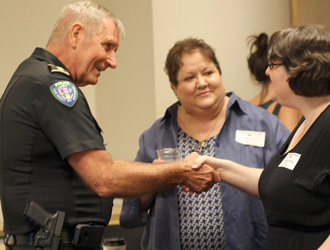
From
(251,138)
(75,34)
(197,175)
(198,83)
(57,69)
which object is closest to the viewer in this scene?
(57,69)

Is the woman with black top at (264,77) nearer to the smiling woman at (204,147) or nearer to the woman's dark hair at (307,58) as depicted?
the smiling woman at (204,147)

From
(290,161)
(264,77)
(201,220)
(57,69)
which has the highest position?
(57,69)

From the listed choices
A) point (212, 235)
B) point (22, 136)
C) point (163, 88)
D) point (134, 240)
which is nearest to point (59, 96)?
point (22, 136)

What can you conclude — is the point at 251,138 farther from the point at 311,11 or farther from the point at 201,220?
the point at 311,11

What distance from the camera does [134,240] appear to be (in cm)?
366

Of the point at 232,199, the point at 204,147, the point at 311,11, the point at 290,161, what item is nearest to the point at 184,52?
the point at 204,147

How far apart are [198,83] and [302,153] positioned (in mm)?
944

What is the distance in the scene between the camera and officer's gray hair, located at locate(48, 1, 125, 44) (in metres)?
2.22

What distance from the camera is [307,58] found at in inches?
76.4

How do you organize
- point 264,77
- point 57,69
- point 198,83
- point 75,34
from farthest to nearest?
1. point 264,77
2. point 198,83
3. point 75,34
4. point 57,69

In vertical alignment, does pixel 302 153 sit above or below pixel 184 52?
below

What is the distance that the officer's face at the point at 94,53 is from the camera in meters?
2.23

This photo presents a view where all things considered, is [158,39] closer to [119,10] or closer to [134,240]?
[119,10]

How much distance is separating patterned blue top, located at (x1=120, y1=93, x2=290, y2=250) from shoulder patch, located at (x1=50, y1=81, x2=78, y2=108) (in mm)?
838
